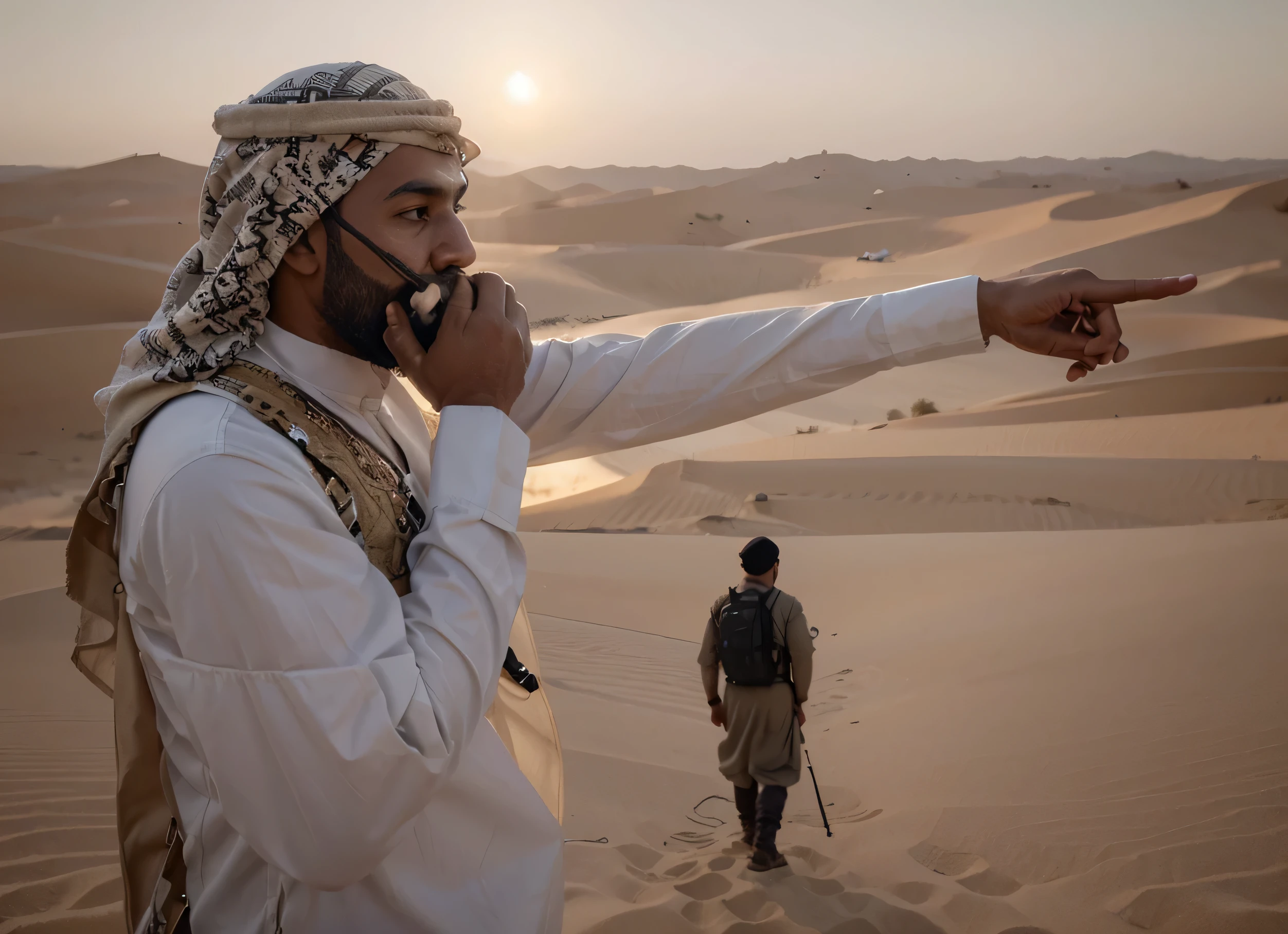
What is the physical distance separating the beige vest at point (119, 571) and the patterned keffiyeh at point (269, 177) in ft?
0.30

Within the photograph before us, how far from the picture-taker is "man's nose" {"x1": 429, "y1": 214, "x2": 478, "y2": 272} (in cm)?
173

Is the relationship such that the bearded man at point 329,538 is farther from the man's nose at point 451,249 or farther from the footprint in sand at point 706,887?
the footprint in sand at point 706,887

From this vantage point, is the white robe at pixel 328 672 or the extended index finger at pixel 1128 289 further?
the extended index finger at pixel 1128 289

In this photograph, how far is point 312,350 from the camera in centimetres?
176

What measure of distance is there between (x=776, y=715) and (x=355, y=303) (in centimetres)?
386

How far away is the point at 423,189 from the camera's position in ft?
5.67

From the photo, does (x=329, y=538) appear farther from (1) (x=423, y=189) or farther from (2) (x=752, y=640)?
(2) (x=752, y=640)

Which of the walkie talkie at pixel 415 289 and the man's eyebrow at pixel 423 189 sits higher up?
the man's eyebrow at pixel 423 189

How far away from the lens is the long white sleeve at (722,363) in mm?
2076

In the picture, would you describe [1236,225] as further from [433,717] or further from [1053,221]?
[433,717]

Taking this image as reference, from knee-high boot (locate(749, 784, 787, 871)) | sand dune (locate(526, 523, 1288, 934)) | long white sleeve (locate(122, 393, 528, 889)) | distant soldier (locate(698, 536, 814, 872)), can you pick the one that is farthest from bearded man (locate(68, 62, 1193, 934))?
knee-high boot (locate(749, 784, 787, 871))

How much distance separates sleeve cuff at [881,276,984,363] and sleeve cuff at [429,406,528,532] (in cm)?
89

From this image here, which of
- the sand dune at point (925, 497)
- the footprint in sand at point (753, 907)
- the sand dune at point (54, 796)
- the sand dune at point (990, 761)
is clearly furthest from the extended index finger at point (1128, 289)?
the sand dune at point (925, 497)

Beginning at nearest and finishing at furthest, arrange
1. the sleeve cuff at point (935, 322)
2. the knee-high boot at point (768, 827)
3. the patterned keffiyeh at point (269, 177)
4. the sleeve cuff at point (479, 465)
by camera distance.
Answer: the sleeve cuff at point (479, 465), the patterned keffiyeh at point (269, 177), the sleeve cuff at point (935, 322), the knee-high boot at point (768, 827)
